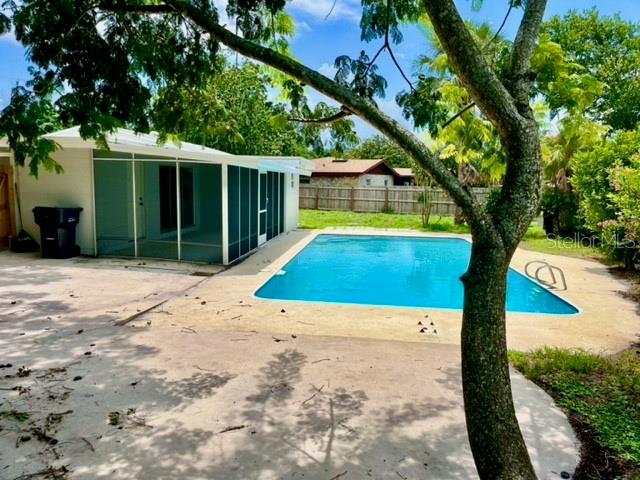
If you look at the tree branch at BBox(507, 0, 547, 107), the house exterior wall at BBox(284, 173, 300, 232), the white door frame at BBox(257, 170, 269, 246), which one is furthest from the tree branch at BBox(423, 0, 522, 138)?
the house exterior wall at BBox(284, 173, 300, 232)

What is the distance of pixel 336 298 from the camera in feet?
29.8

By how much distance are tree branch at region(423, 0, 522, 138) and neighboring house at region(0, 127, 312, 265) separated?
7898 mm

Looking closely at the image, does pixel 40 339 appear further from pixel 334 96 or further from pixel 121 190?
pixel 121 190

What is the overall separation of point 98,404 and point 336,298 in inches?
224

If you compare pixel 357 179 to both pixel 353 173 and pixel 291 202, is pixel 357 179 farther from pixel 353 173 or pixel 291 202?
pixel 291 202

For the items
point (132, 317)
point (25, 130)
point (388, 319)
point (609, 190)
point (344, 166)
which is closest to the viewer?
point (25, 130)

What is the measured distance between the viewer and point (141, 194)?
11.9 meters

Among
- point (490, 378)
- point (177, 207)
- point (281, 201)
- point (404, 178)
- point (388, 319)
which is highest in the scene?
point (404, 178)

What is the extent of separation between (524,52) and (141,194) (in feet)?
36.2

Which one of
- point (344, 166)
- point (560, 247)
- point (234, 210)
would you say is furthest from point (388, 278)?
point (344, 166)

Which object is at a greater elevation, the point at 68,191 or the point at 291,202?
the point at 68,191

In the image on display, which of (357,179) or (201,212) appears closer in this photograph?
(201,212)

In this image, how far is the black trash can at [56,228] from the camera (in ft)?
33.5

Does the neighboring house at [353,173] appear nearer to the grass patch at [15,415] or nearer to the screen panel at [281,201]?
the screen panel at [281,201]
